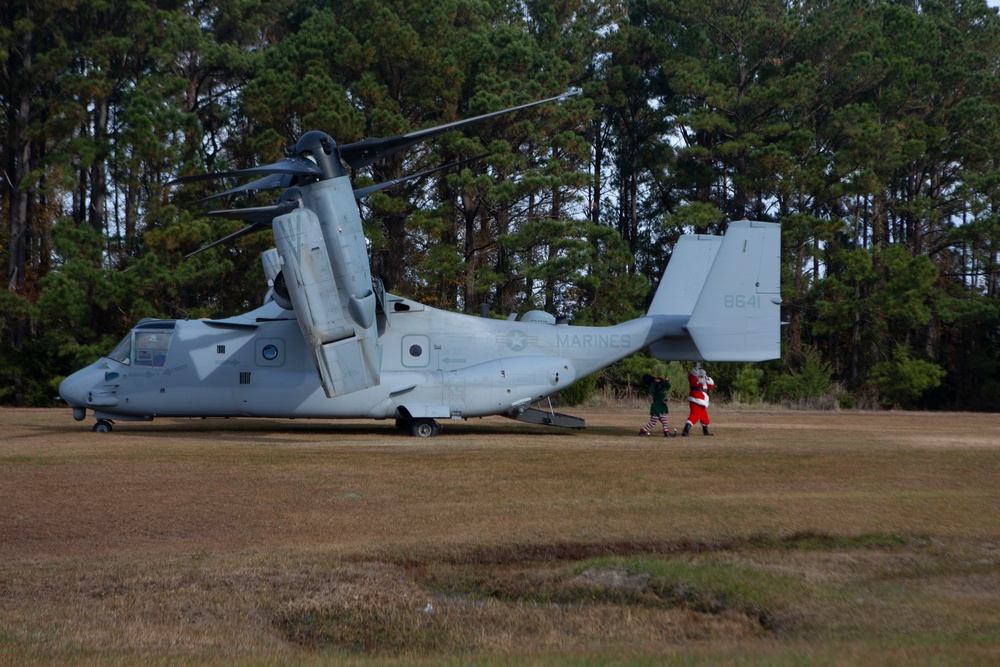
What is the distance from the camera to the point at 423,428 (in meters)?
19.5

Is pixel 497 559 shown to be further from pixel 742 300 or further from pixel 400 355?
pixel 742 300

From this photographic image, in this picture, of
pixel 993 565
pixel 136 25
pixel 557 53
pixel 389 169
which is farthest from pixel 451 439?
pixel 557 53

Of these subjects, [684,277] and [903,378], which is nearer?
[684,277]

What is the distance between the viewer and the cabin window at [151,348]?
1953 cm

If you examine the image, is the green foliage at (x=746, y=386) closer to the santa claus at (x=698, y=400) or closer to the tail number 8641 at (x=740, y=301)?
the tail number 8641 at (x=740, y=301)

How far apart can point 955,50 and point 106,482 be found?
1775 inches

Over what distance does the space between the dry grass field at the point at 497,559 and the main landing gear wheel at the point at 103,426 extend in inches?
202

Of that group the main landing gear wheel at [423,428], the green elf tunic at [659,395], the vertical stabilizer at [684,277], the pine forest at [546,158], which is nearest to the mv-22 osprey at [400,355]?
the main landing gear wheel at [423,428]

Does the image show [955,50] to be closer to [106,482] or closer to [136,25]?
[136,25]

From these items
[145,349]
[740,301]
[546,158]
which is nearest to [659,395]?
[740,301]

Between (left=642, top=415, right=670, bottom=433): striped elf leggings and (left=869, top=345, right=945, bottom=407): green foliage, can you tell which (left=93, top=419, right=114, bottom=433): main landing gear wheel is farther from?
(left=869, top=345, right=945, bottom=407): green foliage

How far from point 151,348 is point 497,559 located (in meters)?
13.5

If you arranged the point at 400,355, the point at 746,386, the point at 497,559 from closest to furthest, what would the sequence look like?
the point at 497,559 → the point at 400,355 → the point at 746,386

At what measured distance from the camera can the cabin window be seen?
1953 cm
